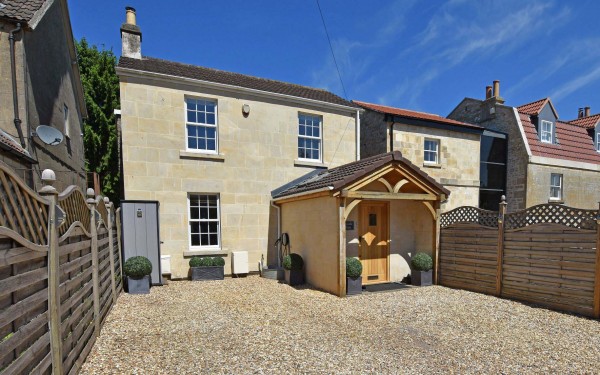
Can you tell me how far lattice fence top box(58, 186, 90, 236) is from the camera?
11.6 ft

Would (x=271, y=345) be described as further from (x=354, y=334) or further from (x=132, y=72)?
(x=132, y=72)

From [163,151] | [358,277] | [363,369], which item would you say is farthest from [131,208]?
[363,369]

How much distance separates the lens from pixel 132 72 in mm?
8883

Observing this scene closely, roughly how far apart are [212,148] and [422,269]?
780 centimetres

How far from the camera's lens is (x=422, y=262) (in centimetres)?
868

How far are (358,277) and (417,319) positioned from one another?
2.06m

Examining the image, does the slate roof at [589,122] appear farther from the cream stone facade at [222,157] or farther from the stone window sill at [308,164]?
the stone window sill at [308,164]

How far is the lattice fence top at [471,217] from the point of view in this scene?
7766 millimetres

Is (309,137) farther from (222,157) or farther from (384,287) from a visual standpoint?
(384,287)

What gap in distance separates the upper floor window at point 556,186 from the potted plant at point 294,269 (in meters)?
14.5

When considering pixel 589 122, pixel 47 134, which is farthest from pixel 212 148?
pixel 589 122

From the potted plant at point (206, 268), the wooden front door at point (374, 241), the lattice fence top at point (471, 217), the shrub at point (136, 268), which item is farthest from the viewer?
the potted plant at point (206, 268)

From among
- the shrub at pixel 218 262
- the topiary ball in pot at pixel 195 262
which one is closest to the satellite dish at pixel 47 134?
the topiary ball in pot at pixel 195 262

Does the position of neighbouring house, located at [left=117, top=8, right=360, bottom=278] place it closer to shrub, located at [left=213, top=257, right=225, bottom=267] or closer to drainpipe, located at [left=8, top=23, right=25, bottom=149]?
shrub, located at [left=213, top=257, right=225, bottom=267]
